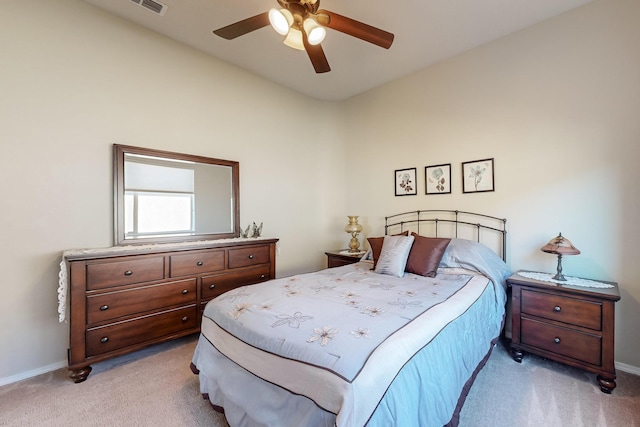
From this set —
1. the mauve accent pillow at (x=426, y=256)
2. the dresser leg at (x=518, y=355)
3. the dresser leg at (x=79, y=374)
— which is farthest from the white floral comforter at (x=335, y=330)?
the dresser leg at (x=79, y=374)

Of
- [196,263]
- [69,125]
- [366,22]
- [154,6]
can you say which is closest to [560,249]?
[366,22]

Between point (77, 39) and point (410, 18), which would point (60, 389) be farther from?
point (410, 18)

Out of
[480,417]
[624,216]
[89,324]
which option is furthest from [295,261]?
[624,216]

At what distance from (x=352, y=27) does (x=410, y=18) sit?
0.99m

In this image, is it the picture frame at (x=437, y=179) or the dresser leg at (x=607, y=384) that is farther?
the picture frame at (x=437, y=179)

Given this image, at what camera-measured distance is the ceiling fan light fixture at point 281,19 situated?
5.75 ft

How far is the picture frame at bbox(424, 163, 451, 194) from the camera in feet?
10.6

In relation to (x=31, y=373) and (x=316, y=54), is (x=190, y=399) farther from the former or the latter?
(x=316, y=54)

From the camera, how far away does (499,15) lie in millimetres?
2479

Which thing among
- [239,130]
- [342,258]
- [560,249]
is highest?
[239,130]

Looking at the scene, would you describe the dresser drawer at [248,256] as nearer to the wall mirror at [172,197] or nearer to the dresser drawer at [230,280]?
the dresser drawer at [230,280]

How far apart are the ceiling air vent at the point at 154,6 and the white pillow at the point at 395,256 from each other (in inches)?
120

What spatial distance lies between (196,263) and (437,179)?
286 centimetres

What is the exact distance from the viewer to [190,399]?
1858 millimetres
